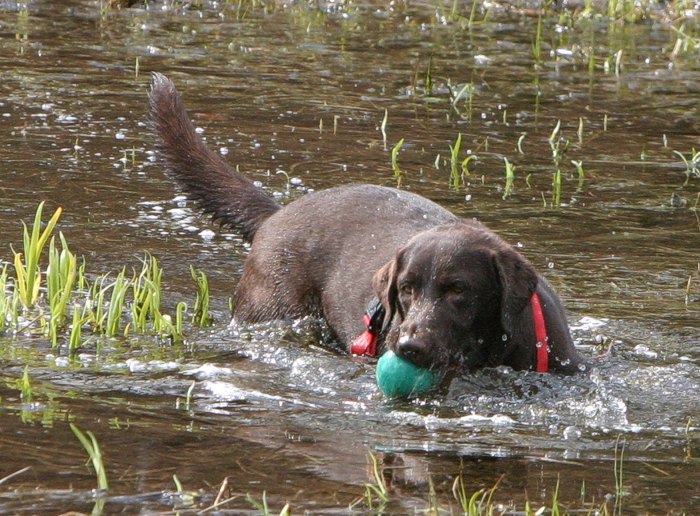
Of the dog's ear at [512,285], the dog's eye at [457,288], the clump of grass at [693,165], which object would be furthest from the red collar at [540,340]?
the clump of grass at [693,165]

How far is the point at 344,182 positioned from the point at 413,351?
385cm

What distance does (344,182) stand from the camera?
921 centimetres

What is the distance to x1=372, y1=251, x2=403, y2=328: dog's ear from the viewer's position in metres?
5.87

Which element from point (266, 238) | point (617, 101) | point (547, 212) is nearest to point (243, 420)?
point (266, 238)

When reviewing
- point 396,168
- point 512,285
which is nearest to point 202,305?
point 512,285

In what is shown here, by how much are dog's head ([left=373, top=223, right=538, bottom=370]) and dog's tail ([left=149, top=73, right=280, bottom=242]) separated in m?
1.67

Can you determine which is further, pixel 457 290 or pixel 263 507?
pixel 457 290

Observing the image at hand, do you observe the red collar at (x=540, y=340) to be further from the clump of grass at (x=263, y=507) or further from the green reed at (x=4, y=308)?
the green reed at (x=4, y=308)

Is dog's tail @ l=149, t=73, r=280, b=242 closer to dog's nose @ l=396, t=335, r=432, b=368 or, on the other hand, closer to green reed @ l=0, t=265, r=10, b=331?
green reed @ l=0, t=265, r=10, b=331

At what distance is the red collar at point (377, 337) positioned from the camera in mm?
5832

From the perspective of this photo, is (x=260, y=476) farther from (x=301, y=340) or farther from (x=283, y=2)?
(x=283, y=2)

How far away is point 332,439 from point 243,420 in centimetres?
39

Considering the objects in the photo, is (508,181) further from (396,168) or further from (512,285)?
(512,285)

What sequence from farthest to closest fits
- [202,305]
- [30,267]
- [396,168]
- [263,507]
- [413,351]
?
1. [396,168]
2. [202,305]
3. [30,267]
4. [413,351]
5. [263,507]
